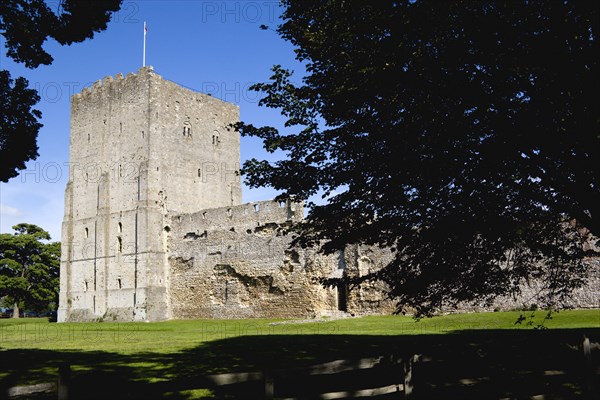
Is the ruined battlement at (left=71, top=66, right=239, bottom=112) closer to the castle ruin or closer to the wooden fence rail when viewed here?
the castle ruin

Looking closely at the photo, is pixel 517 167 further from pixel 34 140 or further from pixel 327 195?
pixel 34 140

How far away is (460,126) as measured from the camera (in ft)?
27.3

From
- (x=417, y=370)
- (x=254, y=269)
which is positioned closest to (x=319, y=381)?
(x=417, y=370)

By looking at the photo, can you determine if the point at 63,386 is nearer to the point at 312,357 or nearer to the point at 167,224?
the point at 312,357

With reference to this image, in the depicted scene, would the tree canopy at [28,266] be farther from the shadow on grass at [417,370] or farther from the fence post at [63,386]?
the fence post at [63,386]

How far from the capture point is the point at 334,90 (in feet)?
29.6

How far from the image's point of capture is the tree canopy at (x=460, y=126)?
8094 mm

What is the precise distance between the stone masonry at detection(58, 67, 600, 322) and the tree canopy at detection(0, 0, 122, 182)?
18161 mm

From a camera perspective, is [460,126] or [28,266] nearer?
[460,126]

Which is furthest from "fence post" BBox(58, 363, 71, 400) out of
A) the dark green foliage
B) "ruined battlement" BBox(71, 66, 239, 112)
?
"ruined battlement" BBox(71, 66, 239, 112)

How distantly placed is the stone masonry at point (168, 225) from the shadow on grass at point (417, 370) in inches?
653

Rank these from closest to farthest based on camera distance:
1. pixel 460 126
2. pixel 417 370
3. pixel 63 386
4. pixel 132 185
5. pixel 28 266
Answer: pixel 63 386 → pixel 417 370 → pixel 460 126 → pixel 132 185 → pixel 28 266

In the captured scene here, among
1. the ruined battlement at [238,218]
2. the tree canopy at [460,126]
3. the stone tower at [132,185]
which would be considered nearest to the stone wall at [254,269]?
the ruined battlement at [238,218]

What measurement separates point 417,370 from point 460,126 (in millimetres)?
3547
